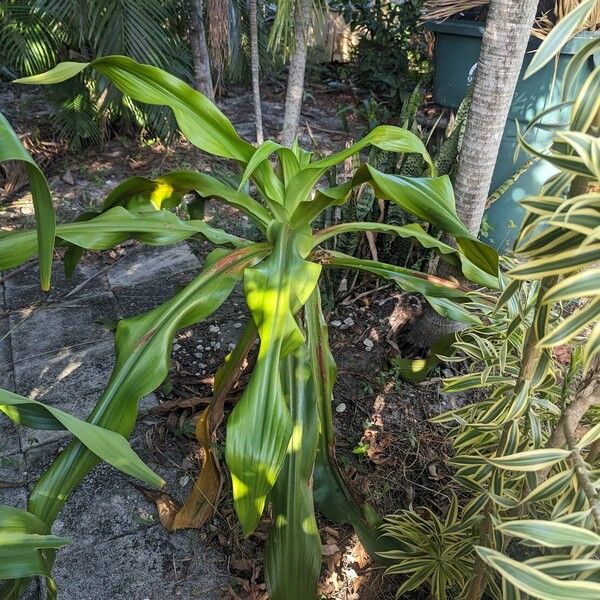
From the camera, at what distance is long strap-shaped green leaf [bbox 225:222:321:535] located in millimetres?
1030

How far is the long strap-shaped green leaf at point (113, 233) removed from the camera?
1.32 metres

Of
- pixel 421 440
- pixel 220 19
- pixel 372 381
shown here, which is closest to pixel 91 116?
pixel 220 19

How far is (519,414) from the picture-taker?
862mm

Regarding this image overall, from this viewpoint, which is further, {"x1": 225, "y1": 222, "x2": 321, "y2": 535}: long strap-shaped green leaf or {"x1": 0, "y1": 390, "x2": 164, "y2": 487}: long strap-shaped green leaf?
{"x1": 225, "y1": 222, "x2": 321, "y2": 535}: long strap-shaped green leaf

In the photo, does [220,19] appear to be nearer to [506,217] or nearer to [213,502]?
[506,217]

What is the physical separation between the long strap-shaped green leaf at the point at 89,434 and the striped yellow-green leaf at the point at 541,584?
533 mm

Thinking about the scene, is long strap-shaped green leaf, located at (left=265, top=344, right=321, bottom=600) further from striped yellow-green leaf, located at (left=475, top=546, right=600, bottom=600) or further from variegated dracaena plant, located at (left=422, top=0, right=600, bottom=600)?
striped yellow-green leaf, located at (left=475, top=546, right=600, bottom=600)

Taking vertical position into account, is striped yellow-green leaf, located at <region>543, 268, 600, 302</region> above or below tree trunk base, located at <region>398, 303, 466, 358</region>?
above

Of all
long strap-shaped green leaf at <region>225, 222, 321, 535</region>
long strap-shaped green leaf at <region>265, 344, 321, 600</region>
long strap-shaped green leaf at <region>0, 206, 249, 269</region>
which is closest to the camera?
long strap-shaped green leaf at <region>225, 222, 321, 535</region>

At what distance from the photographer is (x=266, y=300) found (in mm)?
1206

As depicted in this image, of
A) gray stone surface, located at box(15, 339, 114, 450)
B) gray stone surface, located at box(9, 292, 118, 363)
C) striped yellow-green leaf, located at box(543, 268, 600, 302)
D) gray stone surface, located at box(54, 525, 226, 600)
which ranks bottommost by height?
gray stone surface, located at box(54, 525, 226, 600)

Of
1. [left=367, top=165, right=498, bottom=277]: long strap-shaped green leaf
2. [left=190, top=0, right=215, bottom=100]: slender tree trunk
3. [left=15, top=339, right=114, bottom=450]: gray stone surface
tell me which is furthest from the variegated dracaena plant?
[left=190, top=0, right=215, bottom=100]: slender tree trunk

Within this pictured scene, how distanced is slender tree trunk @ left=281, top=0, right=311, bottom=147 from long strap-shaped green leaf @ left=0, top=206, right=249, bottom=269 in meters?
0.92

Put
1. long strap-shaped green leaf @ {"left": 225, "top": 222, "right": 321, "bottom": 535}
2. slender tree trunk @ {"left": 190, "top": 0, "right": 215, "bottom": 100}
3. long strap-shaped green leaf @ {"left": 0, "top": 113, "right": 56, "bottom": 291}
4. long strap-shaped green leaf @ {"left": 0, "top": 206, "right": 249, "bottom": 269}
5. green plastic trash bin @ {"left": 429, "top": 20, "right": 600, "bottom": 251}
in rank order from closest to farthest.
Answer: long strap-shaped green leaf @ {"left": 0, "top": 113, "right": 56, "bottom": 291} → long strap-shaped green leaf @ {"left": 225, "top": 222, "right": 321, "bottom": 535} → long strap-shaped green leaf @ {"left": 0, "top": 206, "right": 249, "bottom": 269} → green plastic trash bin @ {"left": 429, "top": 20, "right": 600, "bottom": 251} → slender tree trunk @ {"left": 190, "top": 0, "right": 215, "bottom": 100}
